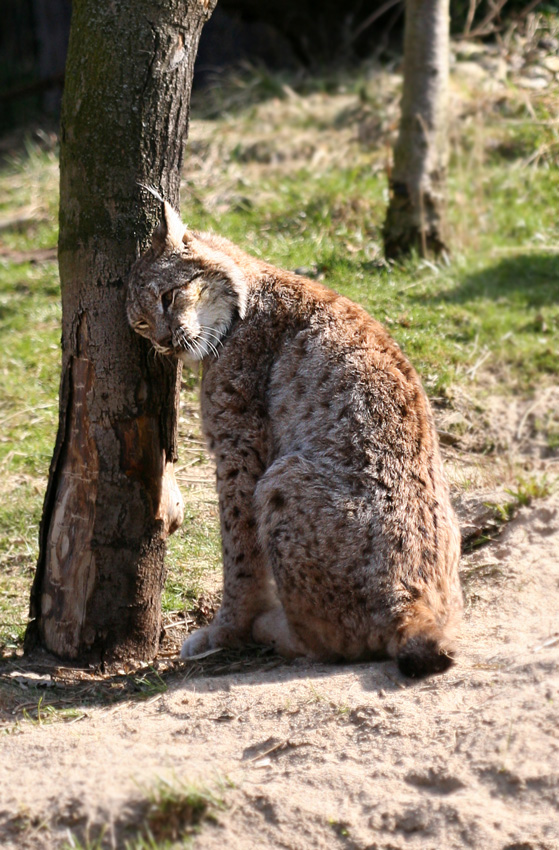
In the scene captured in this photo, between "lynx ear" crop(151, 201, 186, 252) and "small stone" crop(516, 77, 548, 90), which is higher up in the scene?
"small stone" crop(516, 77, 548, 90)

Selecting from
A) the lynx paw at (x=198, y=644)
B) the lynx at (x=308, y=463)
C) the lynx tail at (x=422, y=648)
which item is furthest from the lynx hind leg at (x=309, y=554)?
the lynx paw at (x=198, y=644)

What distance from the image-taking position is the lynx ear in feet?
13.8

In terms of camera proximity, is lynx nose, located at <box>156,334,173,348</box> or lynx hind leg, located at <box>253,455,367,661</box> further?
lynx nose, located at <box>156,334,173,348</box>

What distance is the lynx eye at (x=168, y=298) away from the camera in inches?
171

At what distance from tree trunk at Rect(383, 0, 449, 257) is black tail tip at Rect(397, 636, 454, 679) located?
17.0ft

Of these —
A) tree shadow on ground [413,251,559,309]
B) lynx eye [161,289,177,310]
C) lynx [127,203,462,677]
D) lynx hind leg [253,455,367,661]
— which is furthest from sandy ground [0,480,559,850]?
tree shadow on ground [413,251,559,309]

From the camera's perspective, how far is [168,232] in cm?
427

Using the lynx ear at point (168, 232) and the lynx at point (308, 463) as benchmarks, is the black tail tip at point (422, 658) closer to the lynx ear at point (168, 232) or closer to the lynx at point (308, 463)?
the lynx at point (308, 463)

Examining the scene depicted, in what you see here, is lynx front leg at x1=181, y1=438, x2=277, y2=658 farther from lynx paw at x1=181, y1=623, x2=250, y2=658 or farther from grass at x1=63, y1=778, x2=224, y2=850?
grass at x1=63, y1=778, x2=224, y2=850

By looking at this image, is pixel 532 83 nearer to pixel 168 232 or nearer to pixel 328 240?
pixel 328 240

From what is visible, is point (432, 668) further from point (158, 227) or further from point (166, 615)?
point (158, 227)

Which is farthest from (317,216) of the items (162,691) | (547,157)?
(162,691)

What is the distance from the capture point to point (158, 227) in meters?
4.26

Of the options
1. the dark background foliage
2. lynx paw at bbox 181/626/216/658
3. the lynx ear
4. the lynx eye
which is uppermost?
the dark background foliage
